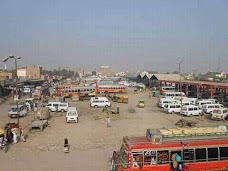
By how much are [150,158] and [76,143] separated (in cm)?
1148

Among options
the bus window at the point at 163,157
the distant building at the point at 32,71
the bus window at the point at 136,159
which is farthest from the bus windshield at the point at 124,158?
the distant building at the point at 32,71

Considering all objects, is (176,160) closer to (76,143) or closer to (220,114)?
(76,143)

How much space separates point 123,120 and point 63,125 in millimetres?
7429

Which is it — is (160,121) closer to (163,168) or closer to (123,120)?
(123,120)

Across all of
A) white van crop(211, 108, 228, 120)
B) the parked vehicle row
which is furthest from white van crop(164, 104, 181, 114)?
white van crop(211, 108, 228, 120)

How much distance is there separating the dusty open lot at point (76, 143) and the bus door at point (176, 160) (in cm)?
494

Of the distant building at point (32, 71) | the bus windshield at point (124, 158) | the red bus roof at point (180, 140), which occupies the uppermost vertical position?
the red bus roof at point (180, 140)

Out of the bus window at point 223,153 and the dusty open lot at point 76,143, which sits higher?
the bus window at point 223,153

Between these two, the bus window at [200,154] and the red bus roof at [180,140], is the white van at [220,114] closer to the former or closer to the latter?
the red bus roof at [180,140]

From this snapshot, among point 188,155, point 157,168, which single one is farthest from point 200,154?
point 157,168

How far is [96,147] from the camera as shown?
72.9ft

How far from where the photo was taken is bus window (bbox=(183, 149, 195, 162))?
13.3m

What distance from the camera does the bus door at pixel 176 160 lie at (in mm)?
12812

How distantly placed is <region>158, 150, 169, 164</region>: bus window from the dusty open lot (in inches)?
181
